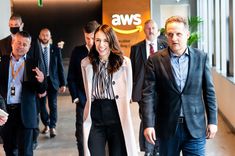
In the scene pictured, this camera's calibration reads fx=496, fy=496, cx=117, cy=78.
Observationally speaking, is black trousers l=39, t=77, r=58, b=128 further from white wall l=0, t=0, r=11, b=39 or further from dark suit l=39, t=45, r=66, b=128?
white wall l=0, t=0, r=11, b=39

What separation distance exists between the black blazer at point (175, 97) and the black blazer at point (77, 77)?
4.82 feet

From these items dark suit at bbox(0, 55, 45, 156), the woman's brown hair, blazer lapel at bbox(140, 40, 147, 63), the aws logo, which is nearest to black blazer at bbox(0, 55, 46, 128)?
dark suit at bbox(0, 55, 45, 156)

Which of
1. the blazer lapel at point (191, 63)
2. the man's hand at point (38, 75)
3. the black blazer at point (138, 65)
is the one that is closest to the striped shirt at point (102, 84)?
the blazer lapel at point (191, 63)

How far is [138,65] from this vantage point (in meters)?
5.65

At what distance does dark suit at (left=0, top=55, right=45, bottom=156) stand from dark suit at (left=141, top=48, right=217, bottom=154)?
4.65 feet

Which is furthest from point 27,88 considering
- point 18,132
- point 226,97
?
point 226,97

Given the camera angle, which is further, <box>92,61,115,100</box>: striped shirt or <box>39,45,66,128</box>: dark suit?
<box>39,45,66,128</box>: dark suit

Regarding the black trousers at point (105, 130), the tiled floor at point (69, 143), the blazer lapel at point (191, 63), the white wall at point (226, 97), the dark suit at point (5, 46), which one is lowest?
the tiled floor at point (69, 143)

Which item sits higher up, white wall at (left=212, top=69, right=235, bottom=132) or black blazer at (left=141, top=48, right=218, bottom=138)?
black blazer at (left=141, top=48, right=218, bottom=138)

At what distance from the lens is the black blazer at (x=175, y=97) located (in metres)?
3.48

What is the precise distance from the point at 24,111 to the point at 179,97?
1.73 meters

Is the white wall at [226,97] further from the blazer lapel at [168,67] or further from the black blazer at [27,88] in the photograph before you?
the blazer lapel at [168,67]

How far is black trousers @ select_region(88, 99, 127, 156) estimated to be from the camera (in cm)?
377

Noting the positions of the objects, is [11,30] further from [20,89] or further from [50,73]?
[50,73]
